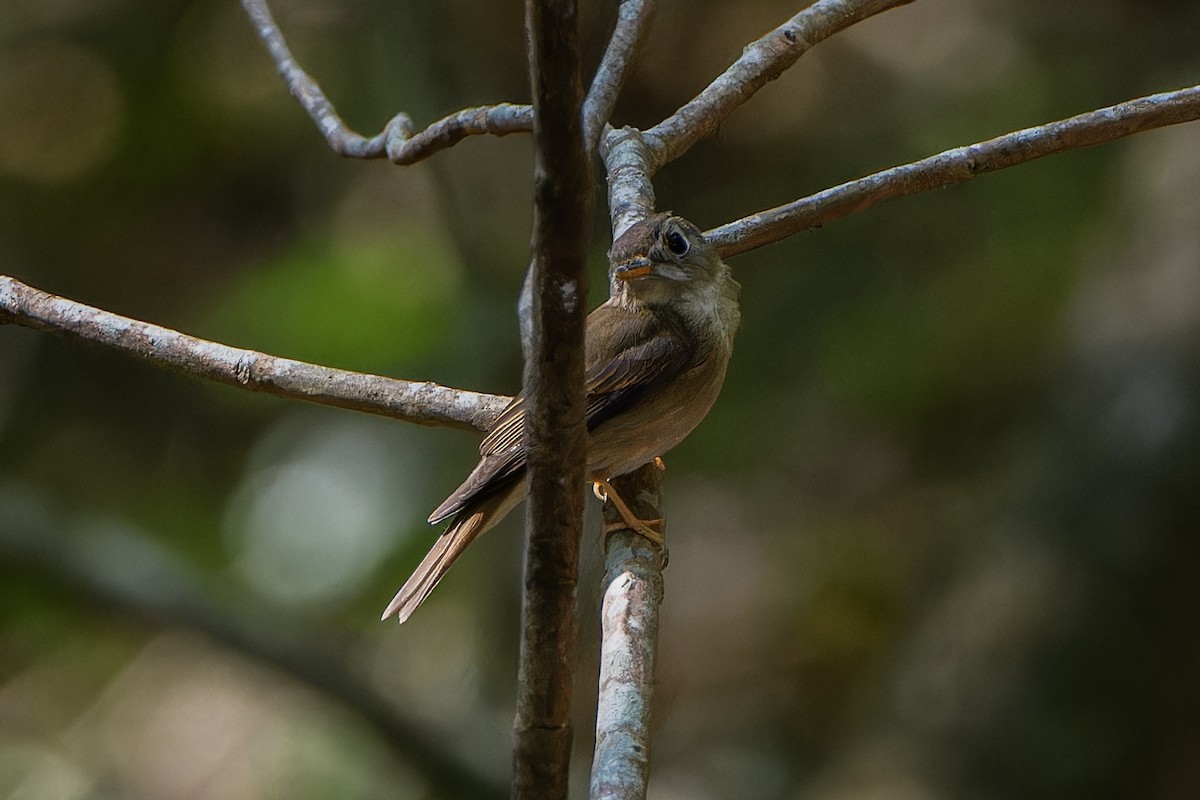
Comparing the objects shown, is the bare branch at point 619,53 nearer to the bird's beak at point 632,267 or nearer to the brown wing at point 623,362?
the bird's beak at point 632,267

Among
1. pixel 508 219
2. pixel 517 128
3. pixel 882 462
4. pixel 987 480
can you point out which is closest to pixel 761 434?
pixel 882 462

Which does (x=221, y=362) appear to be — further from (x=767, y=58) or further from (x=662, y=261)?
(x=767, y=58)

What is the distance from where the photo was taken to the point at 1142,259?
202 inches

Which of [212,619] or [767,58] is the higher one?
[767,58]

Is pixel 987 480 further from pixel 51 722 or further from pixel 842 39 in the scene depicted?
pixel 51 722

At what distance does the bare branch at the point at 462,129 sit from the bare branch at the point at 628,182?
422 millimetres

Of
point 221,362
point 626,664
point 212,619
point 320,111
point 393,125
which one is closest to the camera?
point 626,664

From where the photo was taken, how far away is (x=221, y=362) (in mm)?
2799

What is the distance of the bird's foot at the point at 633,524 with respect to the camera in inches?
111

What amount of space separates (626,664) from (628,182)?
161cm

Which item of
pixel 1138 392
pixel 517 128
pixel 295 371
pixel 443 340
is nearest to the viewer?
pixel 295 371

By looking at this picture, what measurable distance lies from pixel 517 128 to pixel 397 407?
715 mm

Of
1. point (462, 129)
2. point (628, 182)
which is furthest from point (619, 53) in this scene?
point (462, 129)

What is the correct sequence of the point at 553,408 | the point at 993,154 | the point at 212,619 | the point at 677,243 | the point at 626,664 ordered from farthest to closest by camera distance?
the point at 212,619
the point at 677,243
the point at 993,154
the point at 626,664
the point at 553,408
